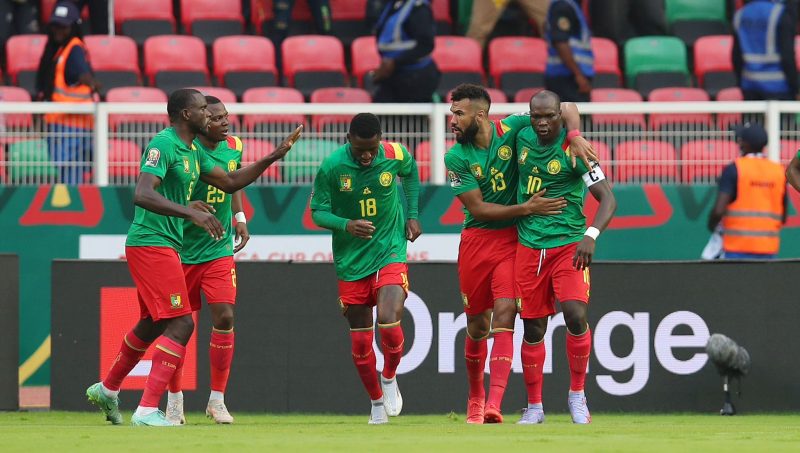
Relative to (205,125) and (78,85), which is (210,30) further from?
(205,125)

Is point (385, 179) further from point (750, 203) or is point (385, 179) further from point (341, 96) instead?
point (341, 96)

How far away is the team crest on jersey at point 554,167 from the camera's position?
10.8 meters

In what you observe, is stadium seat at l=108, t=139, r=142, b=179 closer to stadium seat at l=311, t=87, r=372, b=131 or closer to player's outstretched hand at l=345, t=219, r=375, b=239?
stadium seat at l=311, t=87, r=372, b=131

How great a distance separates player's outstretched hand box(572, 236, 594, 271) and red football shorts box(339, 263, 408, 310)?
1433 millimetres

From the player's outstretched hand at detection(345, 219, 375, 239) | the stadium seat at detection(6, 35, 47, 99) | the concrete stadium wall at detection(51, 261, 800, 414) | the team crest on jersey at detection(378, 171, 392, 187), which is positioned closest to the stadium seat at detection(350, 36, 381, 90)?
the stadium seat at detection(6, 35, 47, 99)

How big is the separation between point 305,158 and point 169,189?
550 cm

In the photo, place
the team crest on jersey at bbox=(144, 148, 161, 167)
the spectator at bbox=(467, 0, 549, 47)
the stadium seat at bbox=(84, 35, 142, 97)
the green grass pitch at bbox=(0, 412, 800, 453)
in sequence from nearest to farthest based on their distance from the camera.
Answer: the green grass pitch at bbox=(0, 412, 800, 453), the team crest on jersey at bbox=(144, 148, 161, 167), the stadium seat at bbox=(84, 35, 142, 97), the spectator at bbox=(467, 0, 549, 47)

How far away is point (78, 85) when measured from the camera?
16.5 metres

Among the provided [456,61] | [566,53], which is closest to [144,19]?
[456,61]

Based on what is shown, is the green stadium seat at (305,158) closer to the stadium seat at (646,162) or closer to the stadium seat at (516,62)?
the stadium seat at (646,162)

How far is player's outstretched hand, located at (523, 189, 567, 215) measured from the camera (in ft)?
35.2

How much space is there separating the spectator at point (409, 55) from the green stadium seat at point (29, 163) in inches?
137

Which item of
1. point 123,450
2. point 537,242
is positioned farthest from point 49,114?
point 123,450

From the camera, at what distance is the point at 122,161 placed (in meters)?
15.9
